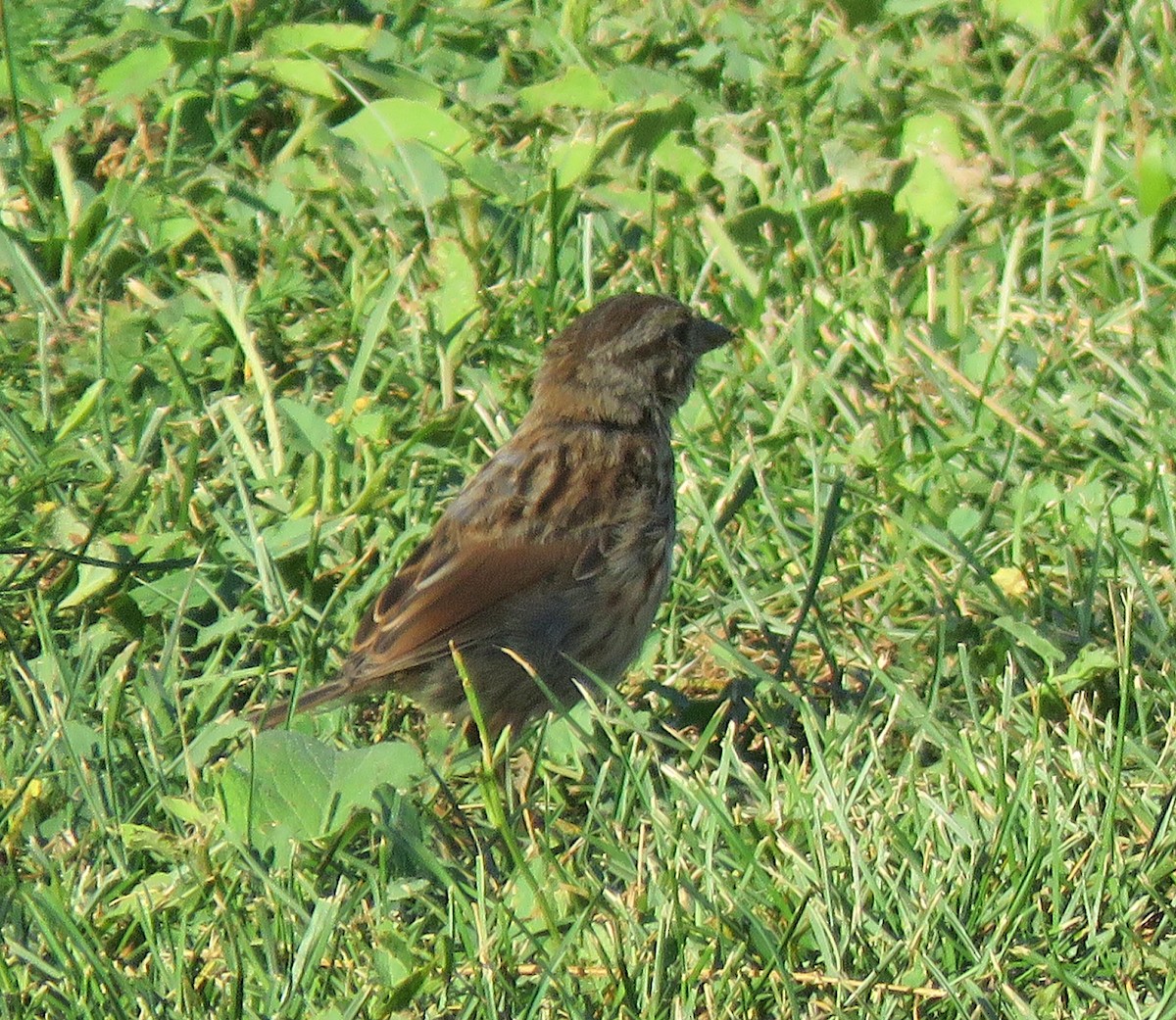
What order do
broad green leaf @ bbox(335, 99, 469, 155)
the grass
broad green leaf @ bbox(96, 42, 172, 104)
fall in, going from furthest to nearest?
broad green leaf @ bbox(96, 42, 172, 104) < broad green leaf @ bbox(335, 99, 469, 155) < the grass

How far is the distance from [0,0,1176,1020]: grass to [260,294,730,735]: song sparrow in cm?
13

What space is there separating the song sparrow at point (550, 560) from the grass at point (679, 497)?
13 cm

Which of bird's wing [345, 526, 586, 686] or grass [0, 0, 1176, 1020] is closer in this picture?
grass [0, 0, 1176, 1020]

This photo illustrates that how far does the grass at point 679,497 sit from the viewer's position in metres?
3.10

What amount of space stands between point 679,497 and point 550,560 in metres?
0.64

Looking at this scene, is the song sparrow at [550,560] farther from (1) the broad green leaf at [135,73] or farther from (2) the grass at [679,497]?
(1) the broad green leaf at [135,73]

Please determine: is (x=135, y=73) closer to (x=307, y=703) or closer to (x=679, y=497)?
(x=679, y=497)

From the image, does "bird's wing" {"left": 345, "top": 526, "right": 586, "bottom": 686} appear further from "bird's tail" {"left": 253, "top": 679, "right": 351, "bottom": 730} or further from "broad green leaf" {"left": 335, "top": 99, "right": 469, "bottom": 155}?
"broad green leaf" {"left": 335, "top": 99, "right": 469, "bottom": 155}

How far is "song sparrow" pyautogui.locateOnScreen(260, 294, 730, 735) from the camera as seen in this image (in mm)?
3797

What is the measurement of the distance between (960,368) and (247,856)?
2410mm

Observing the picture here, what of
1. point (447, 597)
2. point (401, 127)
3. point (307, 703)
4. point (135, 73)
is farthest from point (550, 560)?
point (135, 73)

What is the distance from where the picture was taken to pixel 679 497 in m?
4.51

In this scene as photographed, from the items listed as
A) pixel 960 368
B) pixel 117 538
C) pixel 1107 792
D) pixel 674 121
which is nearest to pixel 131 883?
pixel 117 538

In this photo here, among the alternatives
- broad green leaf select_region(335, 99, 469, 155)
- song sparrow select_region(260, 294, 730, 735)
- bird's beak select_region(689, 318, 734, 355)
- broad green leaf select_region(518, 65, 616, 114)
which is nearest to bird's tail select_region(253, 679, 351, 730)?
song sparrow select_region(260, 294, 730, 735)
